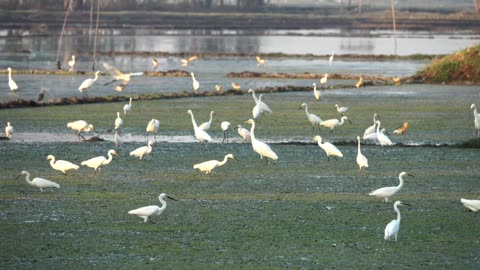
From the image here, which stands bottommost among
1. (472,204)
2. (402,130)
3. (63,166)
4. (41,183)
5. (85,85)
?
(85,85)

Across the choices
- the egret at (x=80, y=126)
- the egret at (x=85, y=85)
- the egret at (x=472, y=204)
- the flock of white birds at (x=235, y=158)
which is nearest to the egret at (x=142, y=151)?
the flock of white birds at (x=235, y=158)

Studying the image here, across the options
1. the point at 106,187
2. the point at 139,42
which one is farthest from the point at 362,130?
the point at 139,42

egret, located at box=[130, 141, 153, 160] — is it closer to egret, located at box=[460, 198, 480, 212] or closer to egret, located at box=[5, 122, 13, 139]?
egret, located at box=[5, 122, 13, 139]

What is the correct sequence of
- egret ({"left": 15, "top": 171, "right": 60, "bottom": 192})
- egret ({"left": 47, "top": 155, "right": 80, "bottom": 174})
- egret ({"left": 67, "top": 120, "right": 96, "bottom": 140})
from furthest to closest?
1. egret ({"left": 67, "top": 120, "right": 96, "bottom": 140})
2. egret ({"left": 47, "top": 155, "right": 80, "bottom": 174})
3. egret ({"left": 15, "top": 171, "right": 60, "bottom": 192})

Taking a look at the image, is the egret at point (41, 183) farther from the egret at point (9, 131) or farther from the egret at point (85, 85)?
the egret at point (85, 85)

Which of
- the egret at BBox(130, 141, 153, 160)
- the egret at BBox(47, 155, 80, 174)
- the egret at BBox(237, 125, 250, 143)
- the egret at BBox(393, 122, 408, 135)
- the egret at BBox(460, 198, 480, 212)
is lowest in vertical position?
the egret at BBox(393, 122, 408, 135)

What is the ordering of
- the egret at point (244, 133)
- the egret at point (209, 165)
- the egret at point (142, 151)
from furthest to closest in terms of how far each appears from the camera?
1. the egret at point (244, 133)
2. the egret at point (142, 151)
3. the egret at point (209, 165)

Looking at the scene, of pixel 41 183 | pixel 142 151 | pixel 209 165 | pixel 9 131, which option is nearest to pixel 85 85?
pixel 9 131

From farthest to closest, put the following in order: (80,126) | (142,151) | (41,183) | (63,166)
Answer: (80,126) < (142,151) < (63,166) < (41,183)

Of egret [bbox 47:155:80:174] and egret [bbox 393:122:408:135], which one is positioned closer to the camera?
egret [bbox 47:155:80:174]

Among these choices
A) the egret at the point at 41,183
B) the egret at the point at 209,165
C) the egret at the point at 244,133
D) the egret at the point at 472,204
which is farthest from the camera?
the egret at the point at 244,133

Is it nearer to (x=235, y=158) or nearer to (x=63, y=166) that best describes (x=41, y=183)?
(x=63, y=166)

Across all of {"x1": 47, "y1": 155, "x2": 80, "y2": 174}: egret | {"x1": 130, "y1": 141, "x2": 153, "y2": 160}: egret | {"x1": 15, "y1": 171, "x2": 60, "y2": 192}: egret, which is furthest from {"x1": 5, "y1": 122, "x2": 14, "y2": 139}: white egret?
{"x1": 15, "y1": 171, "x2": 60, "y2": 192}: egret

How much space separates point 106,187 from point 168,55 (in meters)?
53.4
